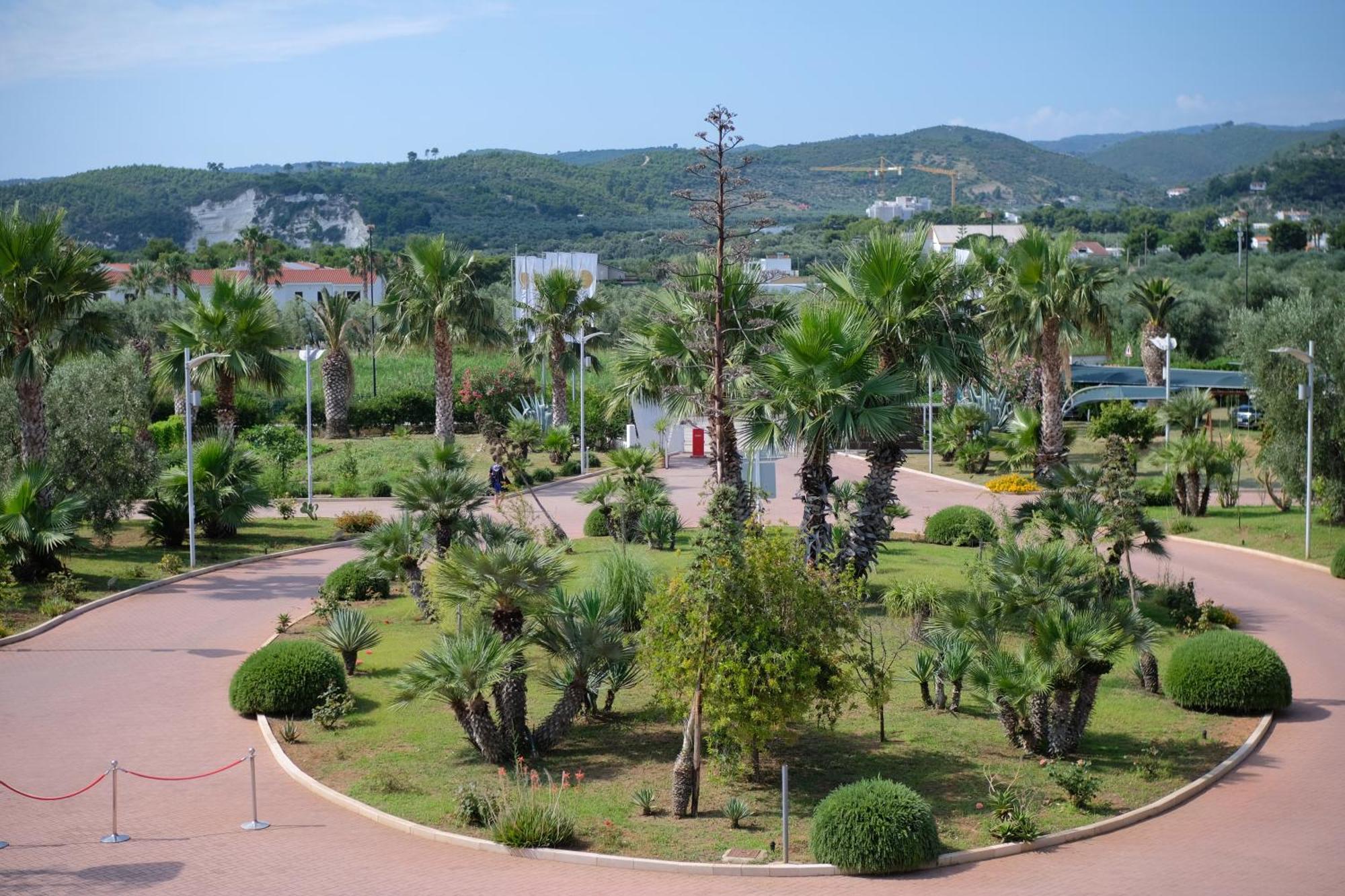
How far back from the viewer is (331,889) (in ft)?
37.4

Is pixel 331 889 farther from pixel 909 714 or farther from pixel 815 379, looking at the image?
pixel 815 379

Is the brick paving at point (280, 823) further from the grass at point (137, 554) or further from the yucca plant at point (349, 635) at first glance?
the grass at point (137, 554)

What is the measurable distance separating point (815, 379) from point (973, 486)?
762 inches

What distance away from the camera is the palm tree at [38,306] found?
82.7 feet

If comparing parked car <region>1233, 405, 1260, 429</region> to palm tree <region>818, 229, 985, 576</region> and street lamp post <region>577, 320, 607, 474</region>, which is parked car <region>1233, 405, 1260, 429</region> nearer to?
street lamp post <region>577, 320, 607, 474</region>

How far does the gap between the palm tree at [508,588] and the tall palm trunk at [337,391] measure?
33.9m

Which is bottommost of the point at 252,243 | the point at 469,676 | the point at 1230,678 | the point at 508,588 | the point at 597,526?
the point at 1230,678

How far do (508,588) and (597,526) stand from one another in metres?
15.9

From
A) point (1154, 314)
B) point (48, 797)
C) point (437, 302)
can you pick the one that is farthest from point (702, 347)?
point (1154, 314)

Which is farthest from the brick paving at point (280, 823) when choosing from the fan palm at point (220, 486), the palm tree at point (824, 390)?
the fan palm at point (220, 486)

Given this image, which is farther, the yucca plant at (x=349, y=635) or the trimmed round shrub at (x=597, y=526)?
the trimmed round shrub at (x=597, y=526)

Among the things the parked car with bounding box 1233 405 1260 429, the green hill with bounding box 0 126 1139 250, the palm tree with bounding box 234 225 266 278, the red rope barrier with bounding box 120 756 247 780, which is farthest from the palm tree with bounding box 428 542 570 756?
the green hill with bounding box 0 126 1139 250

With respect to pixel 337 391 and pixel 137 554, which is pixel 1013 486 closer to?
pixel 137 554

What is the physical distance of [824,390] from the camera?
65.5ft
